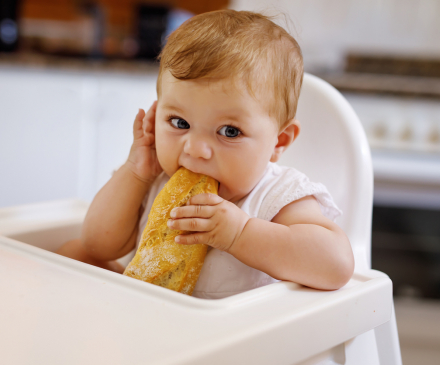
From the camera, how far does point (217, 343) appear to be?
331 mm

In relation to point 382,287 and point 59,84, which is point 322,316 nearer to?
point 382,287

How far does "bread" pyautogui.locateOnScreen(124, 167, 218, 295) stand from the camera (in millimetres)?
566

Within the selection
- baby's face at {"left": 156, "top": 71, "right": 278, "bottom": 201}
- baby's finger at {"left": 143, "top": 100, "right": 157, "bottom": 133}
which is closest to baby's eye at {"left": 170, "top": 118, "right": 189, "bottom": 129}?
baby's face at {"left": 156, "top": 71, "right": 278, "bottom": 201}

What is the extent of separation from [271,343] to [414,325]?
64.5 inches

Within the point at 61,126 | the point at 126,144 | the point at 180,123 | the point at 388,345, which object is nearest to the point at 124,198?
the point at 180,123

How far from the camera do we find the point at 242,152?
0.59m

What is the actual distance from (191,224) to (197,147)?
0.09 m

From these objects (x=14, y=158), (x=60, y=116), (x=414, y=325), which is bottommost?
(x=414, y=325)

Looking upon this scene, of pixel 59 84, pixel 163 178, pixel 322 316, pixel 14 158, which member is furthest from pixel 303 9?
pixel 322 316

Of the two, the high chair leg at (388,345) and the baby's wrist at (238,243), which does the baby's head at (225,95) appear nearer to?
the baby's wrist at (238,243)

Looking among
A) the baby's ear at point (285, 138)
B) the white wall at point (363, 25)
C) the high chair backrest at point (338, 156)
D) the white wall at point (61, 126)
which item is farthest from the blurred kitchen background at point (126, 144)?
the baby's ear at point (285, 138)

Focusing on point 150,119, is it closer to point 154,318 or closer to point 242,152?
point 242,152

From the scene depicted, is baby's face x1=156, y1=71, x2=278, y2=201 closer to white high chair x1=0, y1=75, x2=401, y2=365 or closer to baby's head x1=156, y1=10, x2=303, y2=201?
baby's head x1=156, y1=10, x2=303, y2=201

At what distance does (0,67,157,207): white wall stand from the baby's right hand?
3.46 feet
